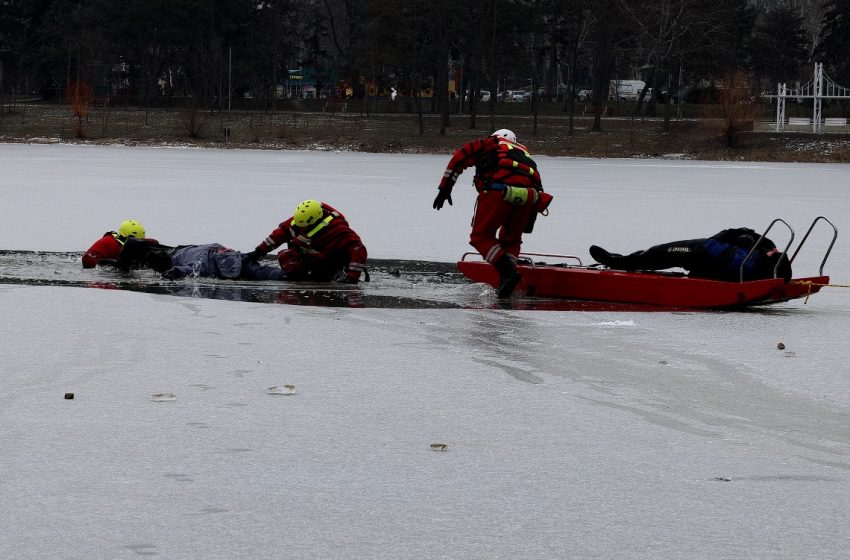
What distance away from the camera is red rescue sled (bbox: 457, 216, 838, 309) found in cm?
908

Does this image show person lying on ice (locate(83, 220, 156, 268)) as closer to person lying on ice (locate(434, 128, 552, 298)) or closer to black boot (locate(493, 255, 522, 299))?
person lying on ice (locate(434, 128, 552, 298))

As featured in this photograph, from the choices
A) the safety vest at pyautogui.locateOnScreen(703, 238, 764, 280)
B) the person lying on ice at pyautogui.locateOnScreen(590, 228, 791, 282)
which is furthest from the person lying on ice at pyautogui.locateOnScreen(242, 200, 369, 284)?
the safety vest at pyautogui.locateOnScreen(703, 238, 764, 280)

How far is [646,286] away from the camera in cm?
966

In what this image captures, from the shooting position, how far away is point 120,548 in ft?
13.1

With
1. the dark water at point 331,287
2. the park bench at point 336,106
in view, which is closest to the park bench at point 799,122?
the park bench at point 336,106

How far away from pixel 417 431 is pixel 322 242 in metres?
5.12

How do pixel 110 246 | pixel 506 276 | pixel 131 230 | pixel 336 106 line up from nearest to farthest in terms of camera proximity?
1. pixel 506 276
2. pixel 110 246
3. pixel 131 230
4. pixel 336 106

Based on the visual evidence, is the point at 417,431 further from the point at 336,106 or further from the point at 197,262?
the point at 336,106

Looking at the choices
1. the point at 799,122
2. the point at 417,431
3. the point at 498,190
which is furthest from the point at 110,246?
the point at 799,122

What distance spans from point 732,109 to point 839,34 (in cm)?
Result: 2320

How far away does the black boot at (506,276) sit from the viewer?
386 inches

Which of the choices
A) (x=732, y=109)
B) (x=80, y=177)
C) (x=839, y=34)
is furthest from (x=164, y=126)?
(x=839, y=34)

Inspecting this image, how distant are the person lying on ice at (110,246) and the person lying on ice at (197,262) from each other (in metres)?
0.11

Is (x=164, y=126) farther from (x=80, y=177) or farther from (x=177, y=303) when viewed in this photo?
(x=177, y=303)
